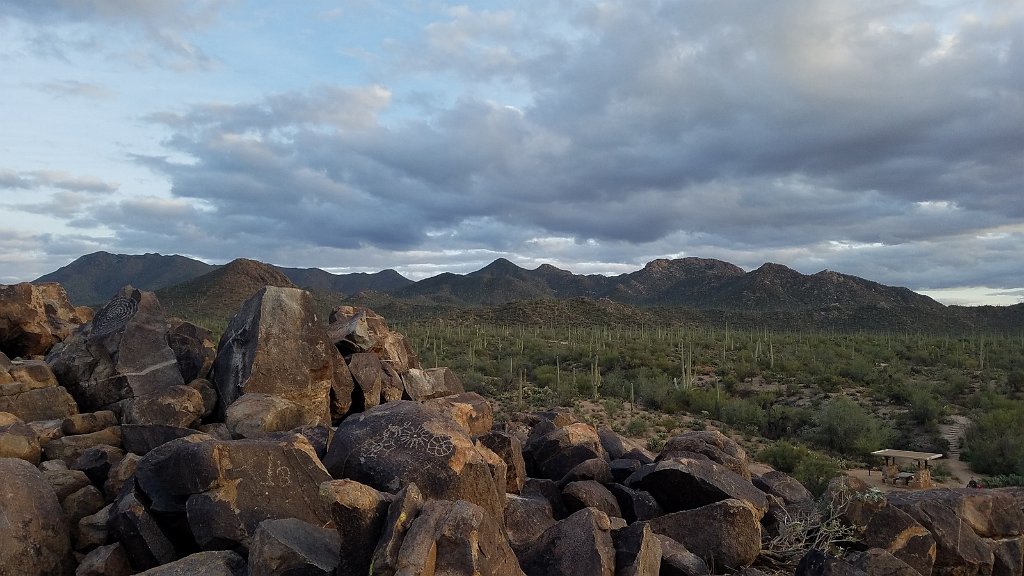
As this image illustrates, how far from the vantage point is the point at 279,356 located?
10883 mm

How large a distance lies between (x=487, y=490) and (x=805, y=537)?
4.09m

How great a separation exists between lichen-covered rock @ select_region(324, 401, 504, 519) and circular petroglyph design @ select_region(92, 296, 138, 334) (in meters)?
6.66

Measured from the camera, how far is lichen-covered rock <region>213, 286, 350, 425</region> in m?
10.7

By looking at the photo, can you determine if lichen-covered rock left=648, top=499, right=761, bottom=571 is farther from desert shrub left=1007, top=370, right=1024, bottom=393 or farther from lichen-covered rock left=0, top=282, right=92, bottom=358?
desert shrub left=1007, top=370, right=1024, bottom=393

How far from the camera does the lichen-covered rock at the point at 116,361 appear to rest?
36.5ft

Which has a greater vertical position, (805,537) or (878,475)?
(805,537)

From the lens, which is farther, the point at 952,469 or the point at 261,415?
the point at 952,469

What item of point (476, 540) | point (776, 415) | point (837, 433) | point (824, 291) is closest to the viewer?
point (476, 540)

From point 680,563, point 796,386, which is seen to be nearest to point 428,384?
point 680,563

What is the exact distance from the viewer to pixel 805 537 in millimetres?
8188

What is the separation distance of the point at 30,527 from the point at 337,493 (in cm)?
381

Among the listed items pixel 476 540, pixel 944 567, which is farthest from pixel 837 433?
pixel 476 540

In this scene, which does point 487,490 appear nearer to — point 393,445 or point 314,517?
point 393,445

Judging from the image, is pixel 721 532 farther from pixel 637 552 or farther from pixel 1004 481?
pixel 1004 481
